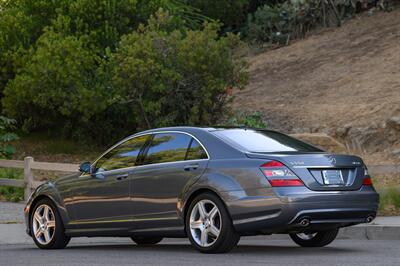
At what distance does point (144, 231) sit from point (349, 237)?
3.31m

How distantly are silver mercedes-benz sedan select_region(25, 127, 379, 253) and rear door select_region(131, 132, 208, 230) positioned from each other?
0.01 meters

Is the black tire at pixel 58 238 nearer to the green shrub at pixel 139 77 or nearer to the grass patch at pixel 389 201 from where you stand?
the grass patch at pixel 389 201

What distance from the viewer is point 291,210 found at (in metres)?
9.58

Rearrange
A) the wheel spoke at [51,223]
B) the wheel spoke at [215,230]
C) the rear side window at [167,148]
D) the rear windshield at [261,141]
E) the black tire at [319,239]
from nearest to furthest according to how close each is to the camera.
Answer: the wheel spoke at [215,230], the rear windshield at [261,141], the rear side window at [167,148], the black tire at [319,239], the wheel spoke at [51,223]

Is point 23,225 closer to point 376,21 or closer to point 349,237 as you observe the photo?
point 349,237


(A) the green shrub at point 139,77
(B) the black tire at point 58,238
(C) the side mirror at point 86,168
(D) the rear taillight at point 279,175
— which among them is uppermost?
(A) the green shrub at point 139,77

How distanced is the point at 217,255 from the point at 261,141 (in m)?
1.51

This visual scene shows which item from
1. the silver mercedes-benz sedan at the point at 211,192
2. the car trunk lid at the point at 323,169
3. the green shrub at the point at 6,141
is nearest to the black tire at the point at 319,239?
the silver mercedes-benz sedan at the point at 211,192

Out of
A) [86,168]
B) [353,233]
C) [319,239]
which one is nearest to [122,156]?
[86,168]

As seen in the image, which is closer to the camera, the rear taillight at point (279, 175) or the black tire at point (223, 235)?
the rear taillight at point (279, 175)

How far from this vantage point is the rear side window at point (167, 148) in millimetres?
10789

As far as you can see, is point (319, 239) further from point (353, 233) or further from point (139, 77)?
point (139, 77)

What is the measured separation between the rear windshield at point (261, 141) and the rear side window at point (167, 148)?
44 cm

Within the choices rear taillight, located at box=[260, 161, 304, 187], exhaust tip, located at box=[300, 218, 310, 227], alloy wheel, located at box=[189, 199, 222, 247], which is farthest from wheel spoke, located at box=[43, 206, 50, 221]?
exhaust tip, located at box=[300, 218, 310, 227]
